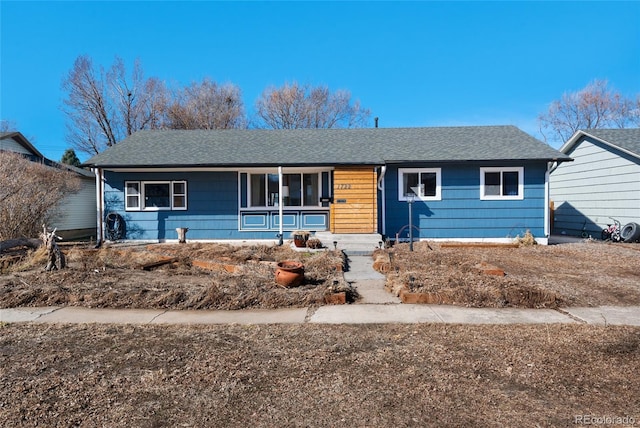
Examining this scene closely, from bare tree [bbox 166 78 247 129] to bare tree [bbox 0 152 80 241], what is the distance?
16830mm

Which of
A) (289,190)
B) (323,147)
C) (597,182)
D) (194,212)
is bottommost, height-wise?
(194,212)

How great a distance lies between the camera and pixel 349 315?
4.95 metres

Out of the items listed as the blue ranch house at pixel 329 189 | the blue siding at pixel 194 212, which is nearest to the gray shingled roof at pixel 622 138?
the blue ranch house at pixel 329 189

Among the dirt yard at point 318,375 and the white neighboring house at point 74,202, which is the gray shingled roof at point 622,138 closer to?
the dirt yard at point 318,375

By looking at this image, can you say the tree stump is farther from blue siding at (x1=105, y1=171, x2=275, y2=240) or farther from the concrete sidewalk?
blue siding at (x1=105, y1=171, x2=275, y2=240)

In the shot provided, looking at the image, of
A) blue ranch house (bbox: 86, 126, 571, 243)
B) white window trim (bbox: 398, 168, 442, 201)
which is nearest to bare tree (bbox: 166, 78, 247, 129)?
blue ranch house (bbox: 86, 126, 571, 243)

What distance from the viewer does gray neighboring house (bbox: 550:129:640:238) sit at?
514 inches

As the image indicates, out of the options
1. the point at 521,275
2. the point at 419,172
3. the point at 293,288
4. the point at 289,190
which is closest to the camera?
the point at 293,288

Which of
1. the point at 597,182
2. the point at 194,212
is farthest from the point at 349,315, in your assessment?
the point at 597,182

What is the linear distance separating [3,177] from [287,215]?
8.50m

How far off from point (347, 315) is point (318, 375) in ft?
5.95

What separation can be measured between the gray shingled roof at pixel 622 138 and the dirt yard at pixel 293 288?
4.78 metres

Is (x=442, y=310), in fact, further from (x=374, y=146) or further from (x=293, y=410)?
(x=374, y=146)

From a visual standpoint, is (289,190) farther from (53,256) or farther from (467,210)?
(53,256)
